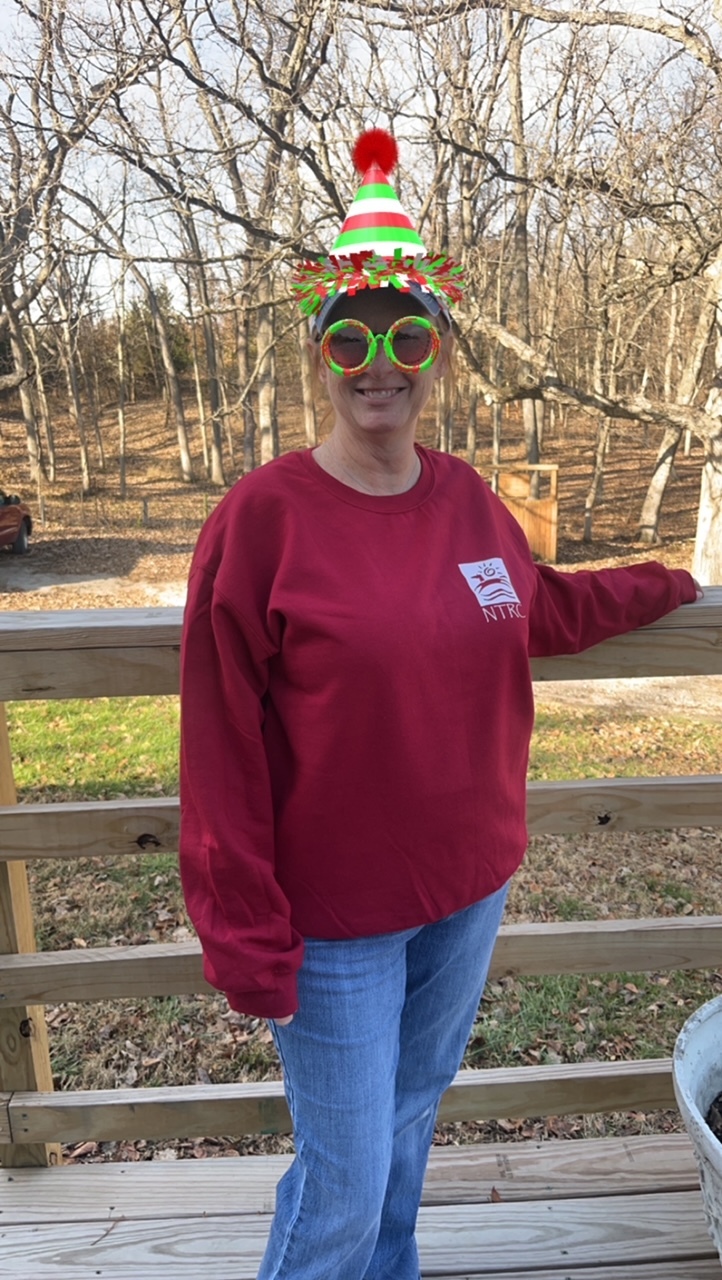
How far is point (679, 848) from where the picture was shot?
5.19 meters

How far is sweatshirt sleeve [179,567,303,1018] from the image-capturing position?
4.03 feet

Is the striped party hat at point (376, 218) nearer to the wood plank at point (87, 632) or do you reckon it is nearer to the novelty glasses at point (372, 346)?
the novelty glasses at point (372, 346)

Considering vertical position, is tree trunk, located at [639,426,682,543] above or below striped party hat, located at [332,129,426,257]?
below

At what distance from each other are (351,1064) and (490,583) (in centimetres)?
77

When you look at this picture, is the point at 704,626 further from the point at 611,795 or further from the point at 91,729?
the point at 91,729

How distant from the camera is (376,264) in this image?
135 cm

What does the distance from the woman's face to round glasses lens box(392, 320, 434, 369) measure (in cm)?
2

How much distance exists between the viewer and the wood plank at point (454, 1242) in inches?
68.2

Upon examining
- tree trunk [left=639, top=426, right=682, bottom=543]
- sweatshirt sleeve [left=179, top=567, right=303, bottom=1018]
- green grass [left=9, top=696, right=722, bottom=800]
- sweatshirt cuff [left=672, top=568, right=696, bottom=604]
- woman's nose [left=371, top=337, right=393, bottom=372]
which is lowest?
green grass [left=9, top=696, right=722, bottom=800]

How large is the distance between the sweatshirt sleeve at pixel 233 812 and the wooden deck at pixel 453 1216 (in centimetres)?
89

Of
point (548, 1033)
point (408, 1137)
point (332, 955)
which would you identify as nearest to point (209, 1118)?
point (408, 1137)

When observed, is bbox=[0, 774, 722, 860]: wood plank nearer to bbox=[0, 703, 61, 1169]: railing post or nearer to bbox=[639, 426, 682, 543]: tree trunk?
bbox=[0, 703, 61, 1169]: railing post

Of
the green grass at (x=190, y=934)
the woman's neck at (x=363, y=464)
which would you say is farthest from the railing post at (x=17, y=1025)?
the green grass at (x=190, y=934)

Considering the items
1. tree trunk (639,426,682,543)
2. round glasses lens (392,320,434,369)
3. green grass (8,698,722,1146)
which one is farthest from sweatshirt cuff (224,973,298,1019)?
tree trunk (639,426,682,543)
